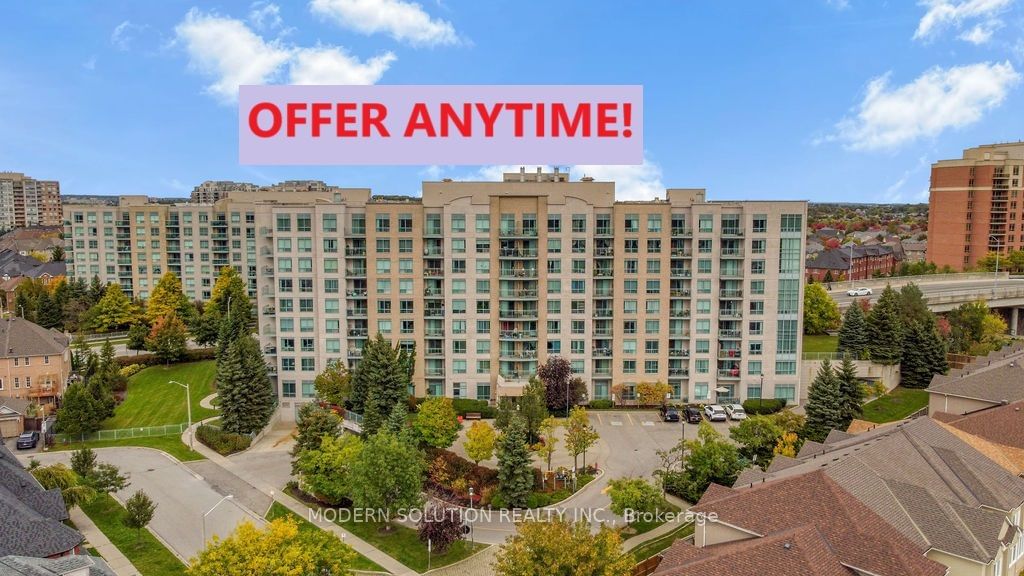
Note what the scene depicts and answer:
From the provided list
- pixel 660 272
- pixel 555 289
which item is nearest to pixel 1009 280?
pixel 660 272

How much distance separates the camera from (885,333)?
64.2 meters

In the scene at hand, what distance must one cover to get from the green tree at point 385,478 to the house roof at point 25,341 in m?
40.7

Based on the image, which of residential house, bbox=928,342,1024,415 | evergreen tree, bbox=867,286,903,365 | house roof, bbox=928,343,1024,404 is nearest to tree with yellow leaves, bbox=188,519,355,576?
residential house, bbox=928,342,1024,415

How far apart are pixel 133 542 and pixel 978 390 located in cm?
5166

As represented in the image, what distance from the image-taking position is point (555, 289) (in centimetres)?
5928

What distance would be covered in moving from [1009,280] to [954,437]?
82.5 meters

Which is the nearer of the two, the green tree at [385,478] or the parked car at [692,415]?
the green tree at [385,478]

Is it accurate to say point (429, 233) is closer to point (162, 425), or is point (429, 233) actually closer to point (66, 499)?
point (162, 425)

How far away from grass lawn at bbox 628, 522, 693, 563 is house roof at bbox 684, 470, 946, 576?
6.40m

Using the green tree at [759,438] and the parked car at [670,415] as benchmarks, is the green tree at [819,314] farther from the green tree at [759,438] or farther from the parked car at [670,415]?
the green tree at [759,438]

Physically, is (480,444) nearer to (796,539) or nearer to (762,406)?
(796,539)

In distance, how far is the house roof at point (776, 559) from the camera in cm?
2270

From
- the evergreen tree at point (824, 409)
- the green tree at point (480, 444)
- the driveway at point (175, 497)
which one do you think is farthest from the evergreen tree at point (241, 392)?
the evergreen tree at point (824, 409)

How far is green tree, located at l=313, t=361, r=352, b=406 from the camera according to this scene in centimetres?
5422
